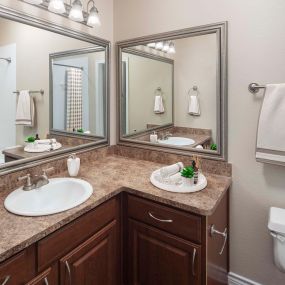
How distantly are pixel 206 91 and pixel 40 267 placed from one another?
4.51ft

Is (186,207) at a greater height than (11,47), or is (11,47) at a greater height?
(11,47)

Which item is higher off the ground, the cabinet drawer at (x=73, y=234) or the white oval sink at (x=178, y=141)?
the white oval sink at (x=178, y=141)

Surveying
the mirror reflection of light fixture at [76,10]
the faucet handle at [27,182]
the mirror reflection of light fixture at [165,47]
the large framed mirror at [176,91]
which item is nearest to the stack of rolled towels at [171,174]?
the large framed mirror at [176,91]

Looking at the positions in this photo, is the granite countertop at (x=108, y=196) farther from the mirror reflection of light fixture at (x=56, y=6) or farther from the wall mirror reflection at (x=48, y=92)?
the mirror reflection of light fixture at (x=56, y=6)

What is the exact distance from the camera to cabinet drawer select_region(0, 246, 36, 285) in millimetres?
804

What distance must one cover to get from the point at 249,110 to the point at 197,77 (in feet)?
1.38

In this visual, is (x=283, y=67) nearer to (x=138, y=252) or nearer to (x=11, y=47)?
(x=138, y=252)

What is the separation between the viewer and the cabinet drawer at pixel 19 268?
80 centimetres

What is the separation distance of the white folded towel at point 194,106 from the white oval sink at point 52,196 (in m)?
0.88

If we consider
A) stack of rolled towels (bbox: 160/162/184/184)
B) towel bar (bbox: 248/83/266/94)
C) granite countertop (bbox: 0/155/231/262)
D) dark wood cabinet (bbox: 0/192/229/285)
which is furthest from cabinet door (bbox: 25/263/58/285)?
towel bar (bbox: 248/83/266/94)

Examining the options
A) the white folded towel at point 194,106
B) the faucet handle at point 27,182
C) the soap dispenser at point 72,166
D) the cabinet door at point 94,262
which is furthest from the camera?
the white folded towel at point 194,106

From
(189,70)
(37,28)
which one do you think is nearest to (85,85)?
(37,28)

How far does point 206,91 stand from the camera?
5.21 feet

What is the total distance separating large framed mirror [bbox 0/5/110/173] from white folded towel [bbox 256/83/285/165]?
121 cm
